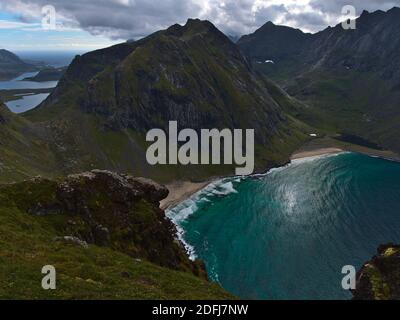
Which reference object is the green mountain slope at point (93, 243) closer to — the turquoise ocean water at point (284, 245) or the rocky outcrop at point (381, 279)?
the rocky outcrop at point (381, 279)

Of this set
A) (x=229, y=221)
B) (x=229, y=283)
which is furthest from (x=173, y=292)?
(x=229, y=221)

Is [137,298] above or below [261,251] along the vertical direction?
above

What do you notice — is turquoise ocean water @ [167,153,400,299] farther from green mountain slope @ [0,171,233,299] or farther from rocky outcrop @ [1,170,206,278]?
green mountain slope @ [0,171,233,299]

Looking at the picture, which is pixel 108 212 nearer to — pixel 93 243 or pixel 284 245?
pixel 93 243

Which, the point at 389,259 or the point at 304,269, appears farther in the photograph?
the point at 304,269

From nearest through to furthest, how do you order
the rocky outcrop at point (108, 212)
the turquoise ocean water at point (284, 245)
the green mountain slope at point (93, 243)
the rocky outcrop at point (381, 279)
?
the green mountain slope at point (93, 243), the rocky outcrop at point (108, 212), the rocky outcrop at point (381, 279), the turquoise ocean water at point (284, 245)

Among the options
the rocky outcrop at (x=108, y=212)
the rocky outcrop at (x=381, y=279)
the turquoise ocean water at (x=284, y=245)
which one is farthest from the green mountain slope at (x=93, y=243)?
the turquoise ocean water at (x=284, y=245)

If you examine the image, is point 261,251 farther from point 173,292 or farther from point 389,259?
point 173,292

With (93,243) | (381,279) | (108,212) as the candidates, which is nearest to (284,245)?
(381,279)
